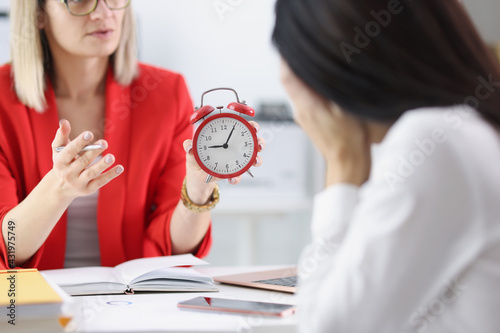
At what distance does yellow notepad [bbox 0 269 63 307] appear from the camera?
1.15m

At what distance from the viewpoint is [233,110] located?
63.9 inches

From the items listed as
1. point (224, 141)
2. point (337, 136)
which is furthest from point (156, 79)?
point (337, 136)

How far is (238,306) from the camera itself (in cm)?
126

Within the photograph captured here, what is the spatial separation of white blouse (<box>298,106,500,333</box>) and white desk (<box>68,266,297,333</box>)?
22cm

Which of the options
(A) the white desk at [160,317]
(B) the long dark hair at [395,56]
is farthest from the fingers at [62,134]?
(B) the long dark hair at [395,56]

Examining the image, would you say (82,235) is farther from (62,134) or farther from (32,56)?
(32,56)

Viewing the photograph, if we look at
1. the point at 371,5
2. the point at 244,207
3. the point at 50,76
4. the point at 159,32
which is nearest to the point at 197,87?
the point at 159,32

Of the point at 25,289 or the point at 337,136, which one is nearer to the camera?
the point at 337,136

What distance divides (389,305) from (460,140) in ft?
0.86

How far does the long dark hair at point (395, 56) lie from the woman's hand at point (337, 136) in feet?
0.17

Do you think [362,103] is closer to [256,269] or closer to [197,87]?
[256,269]

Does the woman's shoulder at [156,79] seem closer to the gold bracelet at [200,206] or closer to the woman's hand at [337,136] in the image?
the gold bracelet at [200,206]

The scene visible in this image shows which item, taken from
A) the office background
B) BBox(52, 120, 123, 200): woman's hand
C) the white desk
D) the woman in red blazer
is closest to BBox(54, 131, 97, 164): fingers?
BBox(52, 120, 123, 200): woman's hand

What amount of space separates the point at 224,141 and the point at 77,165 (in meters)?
0.38
